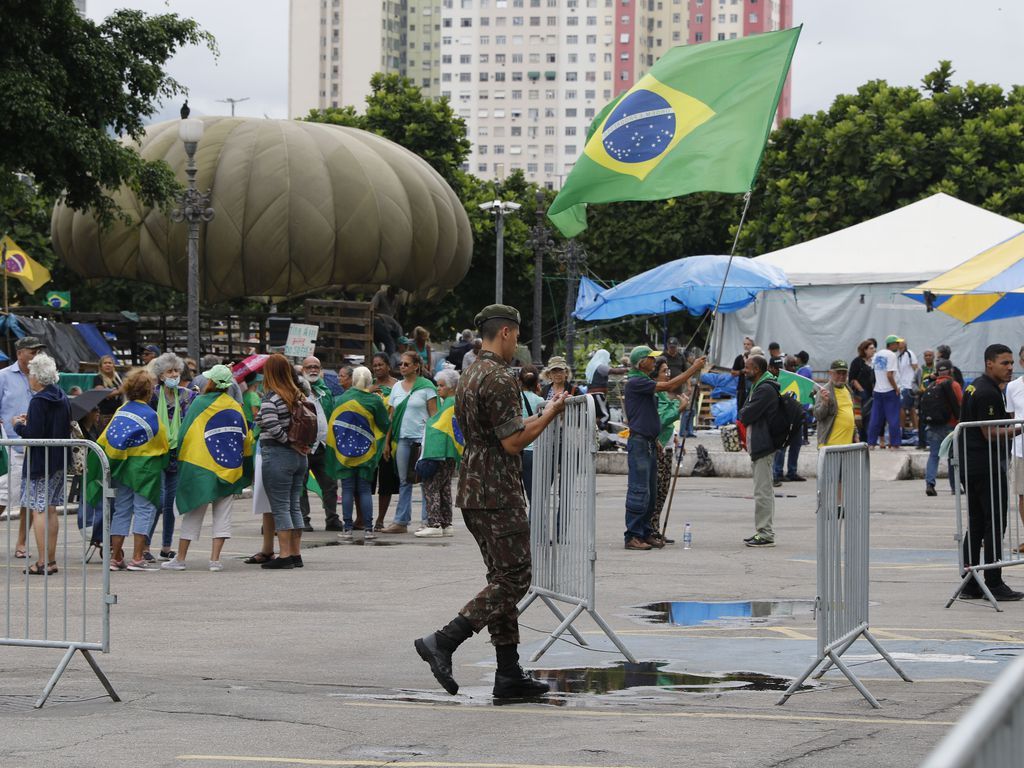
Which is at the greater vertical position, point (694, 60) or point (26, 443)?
point (694, 60)

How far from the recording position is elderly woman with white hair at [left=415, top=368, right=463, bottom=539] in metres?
16.7

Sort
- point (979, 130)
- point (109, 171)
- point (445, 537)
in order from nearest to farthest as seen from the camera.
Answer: point (445, 537) → point (109, 171) → point (979, 130)

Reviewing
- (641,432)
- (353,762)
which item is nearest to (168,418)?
(641,432)

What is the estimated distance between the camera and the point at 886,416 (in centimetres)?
2822

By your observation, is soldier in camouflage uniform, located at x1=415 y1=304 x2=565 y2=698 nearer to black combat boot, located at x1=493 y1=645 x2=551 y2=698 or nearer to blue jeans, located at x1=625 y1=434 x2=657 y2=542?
black combat boot, located at x1=493 y1=645 x2=551 y2=698

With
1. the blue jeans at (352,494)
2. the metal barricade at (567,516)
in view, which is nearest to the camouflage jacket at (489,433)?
the metal barricade at (567,516)

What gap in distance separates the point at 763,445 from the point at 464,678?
8187mm

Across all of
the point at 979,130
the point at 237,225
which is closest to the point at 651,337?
the point at 979,130

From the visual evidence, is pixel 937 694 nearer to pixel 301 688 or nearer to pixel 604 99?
pixel 301 688

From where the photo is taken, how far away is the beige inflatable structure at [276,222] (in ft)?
127

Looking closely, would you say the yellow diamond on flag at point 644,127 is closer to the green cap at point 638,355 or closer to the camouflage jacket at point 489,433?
the green cap at point 638,355

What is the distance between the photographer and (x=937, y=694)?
7836 millimetres

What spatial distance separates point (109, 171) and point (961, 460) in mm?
18921

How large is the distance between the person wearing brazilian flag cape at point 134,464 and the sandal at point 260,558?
997 mm
